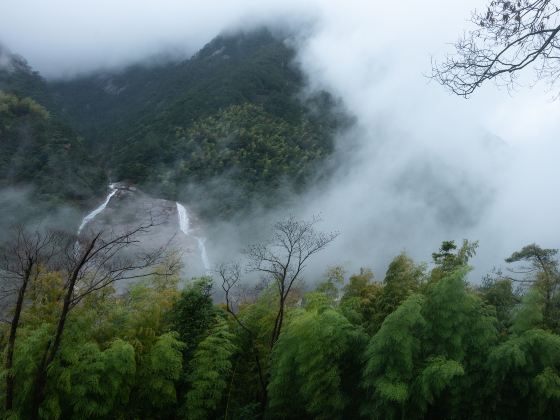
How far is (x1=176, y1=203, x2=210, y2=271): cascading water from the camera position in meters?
37.9

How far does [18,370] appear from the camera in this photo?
912cm

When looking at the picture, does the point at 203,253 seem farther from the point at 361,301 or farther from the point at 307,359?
the point at 307,359

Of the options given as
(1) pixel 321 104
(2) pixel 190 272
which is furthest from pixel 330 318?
(1) pixel 321 104

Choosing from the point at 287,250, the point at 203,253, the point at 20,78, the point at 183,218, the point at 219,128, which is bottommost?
the point at 287,250

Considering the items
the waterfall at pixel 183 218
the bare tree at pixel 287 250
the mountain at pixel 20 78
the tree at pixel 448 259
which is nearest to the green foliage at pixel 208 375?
the bare tree at pixel 287 250

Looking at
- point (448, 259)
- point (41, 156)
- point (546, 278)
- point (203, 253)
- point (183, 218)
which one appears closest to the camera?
point (448, 259)

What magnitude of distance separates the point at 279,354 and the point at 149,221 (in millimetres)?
35142

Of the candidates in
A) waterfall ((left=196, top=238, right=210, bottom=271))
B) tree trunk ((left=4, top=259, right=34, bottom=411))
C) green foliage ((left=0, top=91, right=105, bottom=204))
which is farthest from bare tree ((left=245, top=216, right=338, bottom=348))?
green foliage ((left=0, top=91, right=105, bottom=204))

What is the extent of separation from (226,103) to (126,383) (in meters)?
56.8

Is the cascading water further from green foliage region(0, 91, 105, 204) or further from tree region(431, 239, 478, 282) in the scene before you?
tree region(431, 239, 478, 282)

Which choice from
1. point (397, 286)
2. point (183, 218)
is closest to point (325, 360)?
point (397, 286)

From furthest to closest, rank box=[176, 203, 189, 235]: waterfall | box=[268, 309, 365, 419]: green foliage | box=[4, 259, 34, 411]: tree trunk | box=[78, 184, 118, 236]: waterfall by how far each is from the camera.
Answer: box=[176, 203, 189, 235]: waterfall, box=[78, 184, 118, 236]: waterfall, box=[268, 309, 365, 419]: green foliage, box=[4, 259, 34, 411]: tree trunk

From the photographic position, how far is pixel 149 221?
43.7 meters

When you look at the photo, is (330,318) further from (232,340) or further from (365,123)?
(365,123)
